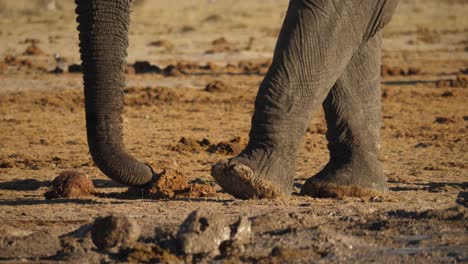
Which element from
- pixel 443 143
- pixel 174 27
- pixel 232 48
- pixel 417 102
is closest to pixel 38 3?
pixel 174 27

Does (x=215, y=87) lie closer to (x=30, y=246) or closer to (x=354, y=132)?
(x=354, y=132)

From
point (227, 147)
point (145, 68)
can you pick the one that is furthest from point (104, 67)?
point (145, 68)

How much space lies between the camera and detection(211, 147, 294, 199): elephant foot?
583cm

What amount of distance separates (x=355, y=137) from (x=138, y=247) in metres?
2.47

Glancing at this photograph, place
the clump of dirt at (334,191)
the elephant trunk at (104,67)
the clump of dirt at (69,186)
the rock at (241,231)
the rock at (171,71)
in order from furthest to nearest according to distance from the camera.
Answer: the rock at (171,71) < the clump of dirt at (69,186) < the clump of dirt at (334,191) < the elephant trunk at (104,67) < the rock at (241,231)

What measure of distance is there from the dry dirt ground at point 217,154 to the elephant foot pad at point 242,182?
9 centimetres

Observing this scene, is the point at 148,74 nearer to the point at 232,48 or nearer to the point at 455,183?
the point at 232,48

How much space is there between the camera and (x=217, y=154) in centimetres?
903

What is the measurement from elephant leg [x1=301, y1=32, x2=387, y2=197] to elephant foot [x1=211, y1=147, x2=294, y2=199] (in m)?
0.56

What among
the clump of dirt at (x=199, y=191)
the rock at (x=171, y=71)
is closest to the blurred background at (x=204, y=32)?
the rock at (x=171, y=71)

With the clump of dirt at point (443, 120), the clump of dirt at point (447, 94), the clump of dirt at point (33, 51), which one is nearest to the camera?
the clump of dirt at point (443, 120)

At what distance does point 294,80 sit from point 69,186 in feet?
5.74

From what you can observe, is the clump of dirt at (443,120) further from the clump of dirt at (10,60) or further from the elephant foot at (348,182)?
the clump of dirt at (10,60)

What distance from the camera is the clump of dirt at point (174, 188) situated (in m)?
6.39
